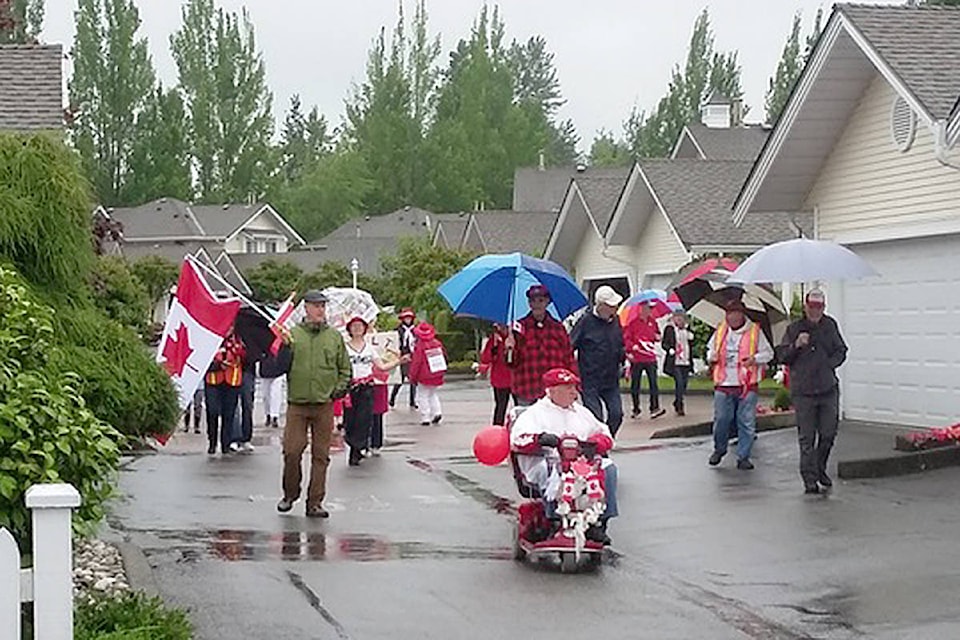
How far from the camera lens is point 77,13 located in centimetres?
7800

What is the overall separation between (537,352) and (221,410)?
5.94 metres

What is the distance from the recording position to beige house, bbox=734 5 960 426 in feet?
58.3

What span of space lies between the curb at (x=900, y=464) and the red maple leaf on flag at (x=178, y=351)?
6.57 meters

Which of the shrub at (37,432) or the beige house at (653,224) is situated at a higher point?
the beige house at (653,224)

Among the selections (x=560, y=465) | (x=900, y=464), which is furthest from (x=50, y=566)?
(x=900, y=464)

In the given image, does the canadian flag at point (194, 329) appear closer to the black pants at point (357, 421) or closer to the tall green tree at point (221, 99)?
the black pants at point (357, 421)

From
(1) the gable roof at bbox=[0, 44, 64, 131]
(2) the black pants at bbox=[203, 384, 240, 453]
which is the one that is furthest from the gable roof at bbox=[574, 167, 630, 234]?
(1) the gable roof at bbox=[0, 44, 64, 131]

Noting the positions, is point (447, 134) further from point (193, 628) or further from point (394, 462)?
point (193, 628)

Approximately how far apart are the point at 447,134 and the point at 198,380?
74.6m

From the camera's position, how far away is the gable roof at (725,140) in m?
49.6

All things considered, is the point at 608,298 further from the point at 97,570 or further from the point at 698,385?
the point at 698,385

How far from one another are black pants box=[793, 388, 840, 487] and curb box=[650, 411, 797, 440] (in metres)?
5.57

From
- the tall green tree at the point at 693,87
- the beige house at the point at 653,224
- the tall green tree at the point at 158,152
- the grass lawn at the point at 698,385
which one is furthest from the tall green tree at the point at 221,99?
the grass lawn at the point at 698,385

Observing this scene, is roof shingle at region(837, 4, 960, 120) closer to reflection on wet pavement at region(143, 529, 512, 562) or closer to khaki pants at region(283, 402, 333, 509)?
khaki pants at region(283, 402, 333, 509)
